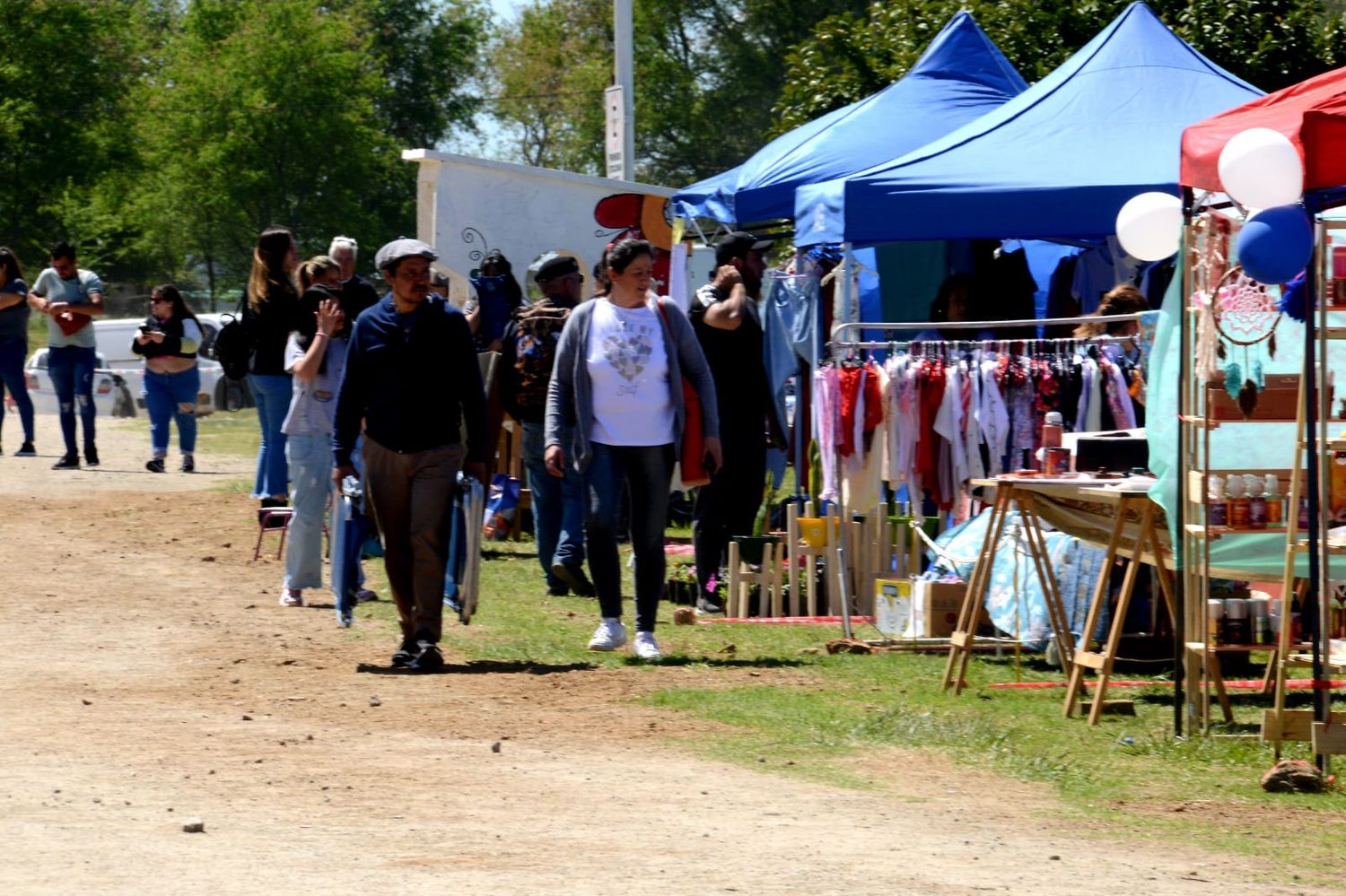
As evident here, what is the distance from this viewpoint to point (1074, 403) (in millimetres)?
10789

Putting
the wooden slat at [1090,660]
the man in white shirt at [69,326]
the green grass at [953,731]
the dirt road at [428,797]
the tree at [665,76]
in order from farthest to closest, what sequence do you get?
the tree at [665,76] < the man in white shirt at [69,326] < the wooden slat at [1090,660] < the green grass at [953,731] < the dirt road at [428,797]

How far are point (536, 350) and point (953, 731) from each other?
5.27 m

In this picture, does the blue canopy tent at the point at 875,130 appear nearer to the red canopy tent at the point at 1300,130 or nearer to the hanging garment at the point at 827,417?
the hanging garment at the point at 827,417

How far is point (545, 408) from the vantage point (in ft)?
41.8

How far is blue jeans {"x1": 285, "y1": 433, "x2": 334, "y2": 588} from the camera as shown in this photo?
37.7 feet

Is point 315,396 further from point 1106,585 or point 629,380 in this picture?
point 1106,585

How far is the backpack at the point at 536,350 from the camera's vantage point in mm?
12570

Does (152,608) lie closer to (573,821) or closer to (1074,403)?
(1074,403)

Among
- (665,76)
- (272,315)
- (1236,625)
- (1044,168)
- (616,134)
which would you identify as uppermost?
(665,76)

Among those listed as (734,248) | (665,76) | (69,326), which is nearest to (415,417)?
(734,248)

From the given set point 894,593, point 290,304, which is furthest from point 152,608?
point 894,593

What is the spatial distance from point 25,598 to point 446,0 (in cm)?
5994

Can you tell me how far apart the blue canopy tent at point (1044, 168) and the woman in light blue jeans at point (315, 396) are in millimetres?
2547

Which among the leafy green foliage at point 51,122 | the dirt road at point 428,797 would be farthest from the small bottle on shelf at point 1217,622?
the leafy green foliage at point 51,122
